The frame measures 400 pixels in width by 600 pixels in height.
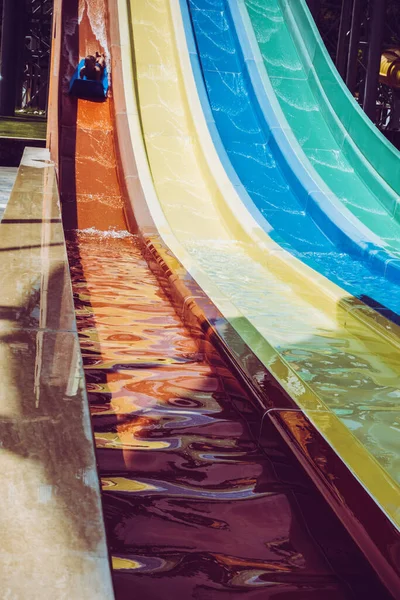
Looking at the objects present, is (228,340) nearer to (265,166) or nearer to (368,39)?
(265,166)

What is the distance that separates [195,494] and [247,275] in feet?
8.30

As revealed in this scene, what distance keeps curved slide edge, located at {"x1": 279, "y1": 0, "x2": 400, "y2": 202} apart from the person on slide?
2052mm

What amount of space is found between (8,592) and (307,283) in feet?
10.7

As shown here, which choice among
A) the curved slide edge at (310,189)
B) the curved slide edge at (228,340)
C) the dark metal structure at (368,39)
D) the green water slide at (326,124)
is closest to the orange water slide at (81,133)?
the curved slide edge at (228,340)

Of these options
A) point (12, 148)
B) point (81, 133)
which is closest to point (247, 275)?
point (81, 133)

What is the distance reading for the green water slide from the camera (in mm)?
5680

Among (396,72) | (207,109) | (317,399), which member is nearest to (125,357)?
(317,399)

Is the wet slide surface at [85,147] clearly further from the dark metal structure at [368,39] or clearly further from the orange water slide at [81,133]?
the dark metal structure at [368,39]

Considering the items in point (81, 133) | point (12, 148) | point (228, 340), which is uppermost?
point (81, 133)

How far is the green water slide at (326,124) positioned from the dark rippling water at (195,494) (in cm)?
266

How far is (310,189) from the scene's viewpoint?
563 cm

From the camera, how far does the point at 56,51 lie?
7078mm

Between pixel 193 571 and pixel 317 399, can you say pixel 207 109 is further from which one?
pixel 193 571

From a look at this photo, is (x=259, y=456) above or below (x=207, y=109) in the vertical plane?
below
